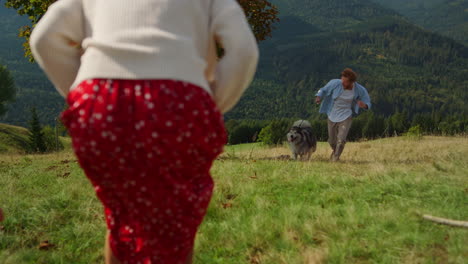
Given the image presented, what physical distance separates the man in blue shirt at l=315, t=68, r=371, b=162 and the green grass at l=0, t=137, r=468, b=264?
3946mm

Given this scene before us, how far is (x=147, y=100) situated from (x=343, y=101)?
8.27 m

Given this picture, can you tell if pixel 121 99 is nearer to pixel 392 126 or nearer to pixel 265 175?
pixel 265 175

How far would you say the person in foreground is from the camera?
1.50 meters

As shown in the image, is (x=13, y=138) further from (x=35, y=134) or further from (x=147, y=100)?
(x=147, y=100)

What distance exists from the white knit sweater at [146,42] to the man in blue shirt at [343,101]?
736 cm

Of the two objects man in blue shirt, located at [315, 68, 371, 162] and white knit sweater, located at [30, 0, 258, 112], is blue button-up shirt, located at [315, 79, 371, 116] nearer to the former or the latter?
man in blue shirt, located at [315, 68, 371, 162]

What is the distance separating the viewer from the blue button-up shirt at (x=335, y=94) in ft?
29.8

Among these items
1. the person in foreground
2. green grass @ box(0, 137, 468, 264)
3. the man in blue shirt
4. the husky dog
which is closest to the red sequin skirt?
the person in foreground

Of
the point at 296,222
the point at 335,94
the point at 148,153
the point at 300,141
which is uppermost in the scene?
the point at 148,153

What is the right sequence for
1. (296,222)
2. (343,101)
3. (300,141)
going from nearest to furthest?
(296,222)
(343,101)
(300,141)

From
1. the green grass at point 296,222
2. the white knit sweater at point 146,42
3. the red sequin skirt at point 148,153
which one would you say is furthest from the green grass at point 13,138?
the red sequin skirt at point 148,153

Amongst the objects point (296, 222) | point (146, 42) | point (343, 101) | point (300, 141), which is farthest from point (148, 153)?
point (300, 141)

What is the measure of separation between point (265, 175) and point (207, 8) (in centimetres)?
406

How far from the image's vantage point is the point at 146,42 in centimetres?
156
